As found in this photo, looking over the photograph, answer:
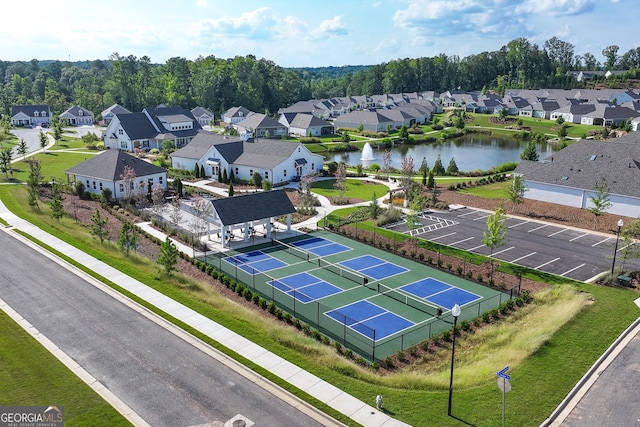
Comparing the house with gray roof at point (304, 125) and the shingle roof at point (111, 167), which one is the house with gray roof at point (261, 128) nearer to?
the house with gray roof at point (304, 125)

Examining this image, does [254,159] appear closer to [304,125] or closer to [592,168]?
[592,168]

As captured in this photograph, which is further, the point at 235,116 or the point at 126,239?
the point at 235,116

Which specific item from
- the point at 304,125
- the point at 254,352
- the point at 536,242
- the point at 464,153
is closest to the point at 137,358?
the point at 254,352

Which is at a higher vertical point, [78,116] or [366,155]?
[78,116]

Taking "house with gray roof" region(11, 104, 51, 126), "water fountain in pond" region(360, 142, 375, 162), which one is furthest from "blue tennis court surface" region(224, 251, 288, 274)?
"house with gray roof" region(11, 104, 51, 126)

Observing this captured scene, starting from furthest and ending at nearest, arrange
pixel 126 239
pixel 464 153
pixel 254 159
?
1. pixel 464 153
2. pixel 254 159
3. pixel 126 239

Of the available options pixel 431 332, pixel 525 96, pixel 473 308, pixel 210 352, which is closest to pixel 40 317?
pixel 210 352

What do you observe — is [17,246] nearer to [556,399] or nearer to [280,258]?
[280,258]
